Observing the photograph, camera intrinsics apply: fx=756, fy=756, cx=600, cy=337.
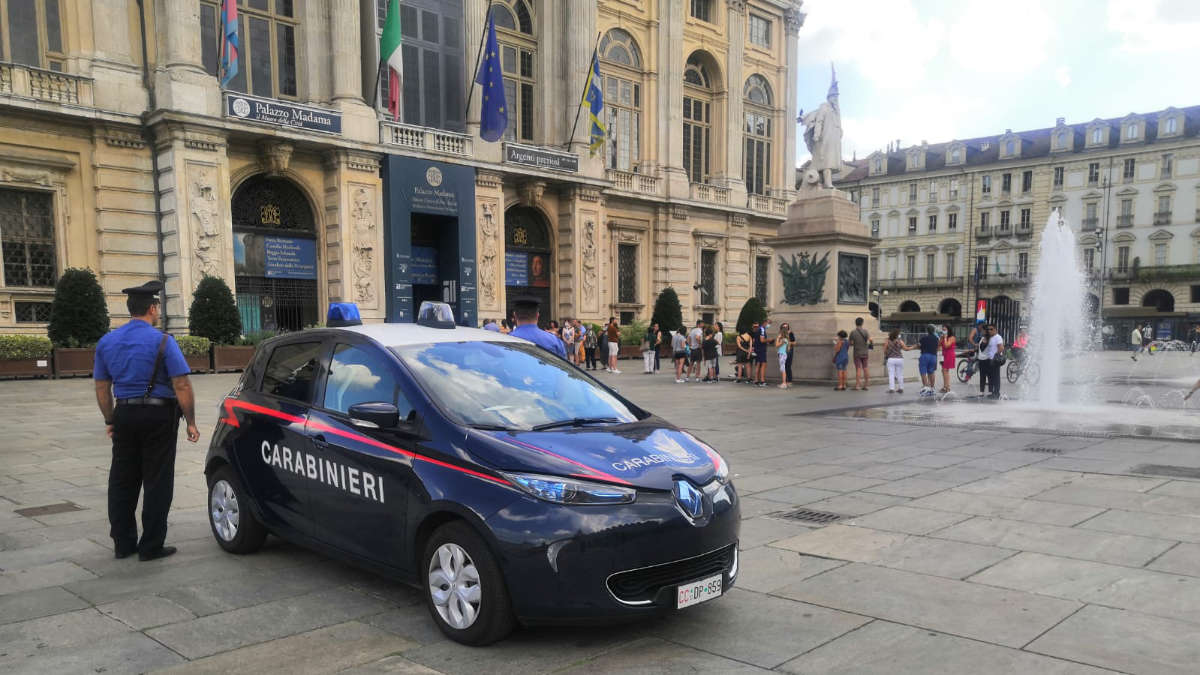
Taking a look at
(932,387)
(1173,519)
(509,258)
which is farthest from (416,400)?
(509,258)

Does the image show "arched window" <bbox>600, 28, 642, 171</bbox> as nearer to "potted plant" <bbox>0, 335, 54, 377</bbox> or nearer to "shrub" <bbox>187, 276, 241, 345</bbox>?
"shrub" <bbox>187, 276, 241, 345</bbox>

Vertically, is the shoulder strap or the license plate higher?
the shoulder strap

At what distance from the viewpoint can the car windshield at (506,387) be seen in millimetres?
4332

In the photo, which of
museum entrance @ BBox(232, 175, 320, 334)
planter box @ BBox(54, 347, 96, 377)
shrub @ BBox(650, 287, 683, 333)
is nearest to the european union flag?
museum entrance @ BBox(232, 175, 320, 334)

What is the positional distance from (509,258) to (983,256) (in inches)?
2316

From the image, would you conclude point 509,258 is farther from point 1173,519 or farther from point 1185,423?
point 1173,519

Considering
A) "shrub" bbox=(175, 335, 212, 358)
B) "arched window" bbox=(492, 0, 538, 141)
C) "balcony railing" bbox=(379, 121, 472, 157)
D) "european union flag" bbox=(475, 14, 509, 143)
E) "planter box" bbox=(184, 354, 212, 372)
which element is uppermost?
"arched window" bbox=(492, 0, 538, 141)

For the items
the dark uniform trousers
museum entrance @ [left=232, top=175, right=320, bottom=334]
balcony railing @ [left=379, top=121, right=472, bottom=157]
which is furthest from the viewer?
balcony railing @ [left=379, top=121, right=472, bottom=157]

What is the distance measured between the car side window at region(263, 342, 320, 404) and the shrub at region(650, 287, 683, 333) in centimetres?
2973

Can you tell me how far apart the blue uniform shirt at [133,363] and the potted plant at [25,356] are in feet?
57.7

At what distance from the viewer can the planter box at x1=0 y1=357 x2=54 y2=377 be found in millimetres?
18953

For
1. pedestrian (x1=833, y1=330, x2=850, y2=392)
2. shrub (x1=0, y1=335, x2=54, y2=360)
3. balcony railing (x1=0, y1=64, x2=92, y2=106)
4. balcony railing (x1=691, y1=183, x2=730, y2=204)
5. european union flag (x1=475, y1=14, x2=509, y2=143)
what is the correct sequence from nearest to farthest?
pedestrian (x1=833, y1=330, x2=850, y2=392) → shrub (x1=0, y1=335, x2=54, y2=360) → balcony railing (x1=0, y1=64, x2=92, y2=106) → european union flag (x1=475, y1=14, x2=509, y2=143) → balcony railing (x1=691, y1=183, x2=730, y2=204)

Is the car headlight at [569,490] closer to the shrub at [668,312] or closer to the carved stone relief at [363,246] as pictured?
the carved stone relief at [363,246]

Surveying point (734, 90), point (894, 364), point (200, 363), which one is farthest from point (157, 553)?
point (734, 90)
